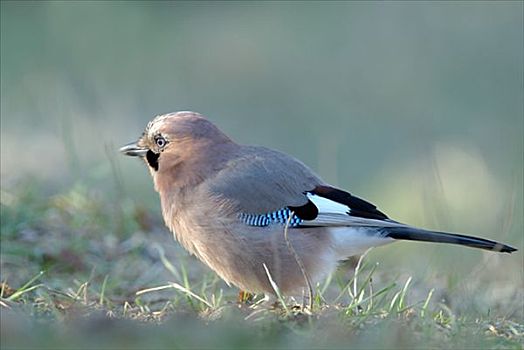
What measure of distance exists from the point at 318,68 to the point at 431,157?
9001mm

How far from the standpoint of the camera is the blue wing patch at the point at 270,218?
6316 millimetres

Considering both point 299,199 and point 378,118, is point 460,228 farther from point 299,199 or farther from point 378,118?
point 378,118

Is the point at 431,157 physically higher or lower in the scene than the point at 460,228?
higher

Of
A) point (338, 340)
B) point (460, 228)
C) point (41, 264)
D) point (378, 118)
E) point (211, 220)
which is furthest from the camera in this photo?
point (378, 118)

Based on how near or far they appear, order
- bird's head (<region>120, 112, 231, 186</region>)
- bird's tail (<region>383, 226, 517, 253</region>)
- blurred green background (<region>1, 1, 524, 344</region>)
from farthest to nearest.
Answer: blurred green background (<region>1, 1, 524, 344</region>) < bird's head (<region>120, 112, 231, 186</region>) < bird's tail (<region>383, 226, 517, 253</region>)

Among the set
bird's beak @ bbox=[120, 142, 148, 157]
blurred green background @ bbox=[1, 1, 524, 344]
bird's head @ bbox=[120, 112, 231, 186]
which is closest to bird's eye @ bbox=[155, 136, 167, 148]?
bird's head @ bbox=[120, 112, 231, 186]

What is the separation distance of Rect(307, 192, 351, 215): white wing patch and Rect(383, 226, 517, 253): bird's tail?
223mm

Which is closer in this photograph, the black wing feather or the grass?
the grass

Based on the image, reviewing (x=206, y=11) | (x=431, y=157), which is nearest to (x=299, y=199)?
(x=431, y=157)

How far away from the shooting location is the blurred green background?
9.57 m

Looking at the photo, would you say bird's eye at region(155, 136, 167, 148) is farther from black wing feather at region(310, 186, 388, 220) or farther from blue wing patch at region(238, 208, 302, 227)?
black wing feather at region(310, 186, 388, 220)

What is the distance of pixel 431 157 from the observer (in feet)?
23.3

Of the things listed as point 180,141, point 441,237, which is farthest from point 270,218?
point 441,237

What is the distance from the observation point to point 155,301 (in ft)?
22.1
